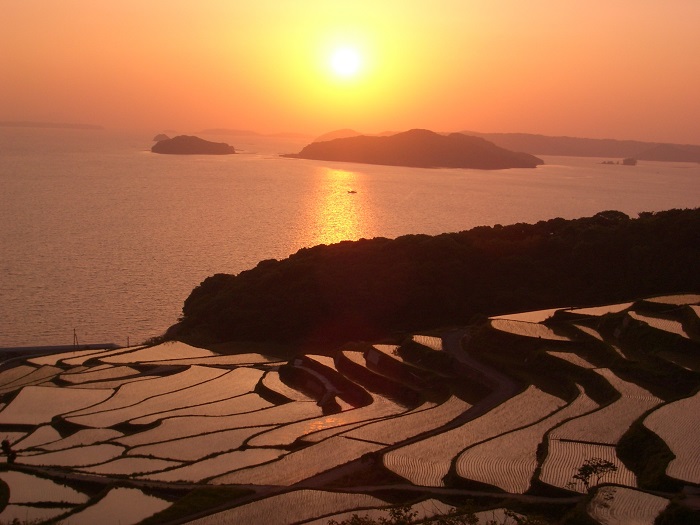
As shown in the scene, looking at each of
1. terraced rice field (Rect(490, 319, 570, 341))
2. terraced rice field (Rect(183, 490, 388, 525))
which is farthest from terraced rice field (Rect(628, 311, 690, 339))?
terraced rice field (Rect(183, 490, 388, 525))

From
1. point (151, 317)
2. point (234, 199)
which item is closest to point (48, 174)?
point (234, 199)

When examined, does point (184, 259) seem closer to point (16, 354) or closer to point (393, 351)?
point (16, 354)

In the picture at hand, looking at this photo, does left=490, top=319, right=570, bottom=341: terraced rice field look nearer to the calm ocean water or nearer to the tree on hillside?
the tree on hillside

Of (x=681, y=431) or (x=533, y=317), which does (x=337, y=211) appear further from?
(x=681, y=431)

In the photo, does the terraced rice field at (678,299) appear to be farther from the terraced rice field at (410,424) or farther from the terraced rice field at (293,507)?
the terraced rice field at (293,507)

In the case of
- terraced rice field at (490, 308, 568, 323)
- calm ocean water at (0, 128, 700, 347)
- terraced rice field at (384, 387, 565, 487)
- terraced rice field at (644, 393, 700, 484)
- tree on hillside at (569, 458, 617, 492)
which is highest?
terraced rice field at (644, 393, 700, 484)

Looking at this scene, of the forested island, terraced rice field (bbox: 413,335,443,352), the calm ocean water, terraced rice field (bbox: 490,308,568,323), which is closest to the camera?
terraced rice field (bbox: 413,335,443,352)
